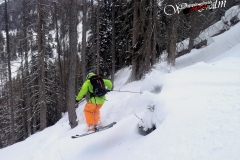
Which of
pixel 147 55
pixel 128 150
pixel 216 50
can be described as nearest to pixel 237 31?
pixel 216 50

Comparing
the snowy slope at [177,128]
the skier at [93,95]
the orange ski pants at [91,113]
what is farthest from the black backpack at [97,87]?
the snowy slope at [177,128]

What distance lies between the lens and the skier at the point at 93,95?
705 centimetres

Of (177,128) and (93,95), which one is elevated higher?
(177,128)

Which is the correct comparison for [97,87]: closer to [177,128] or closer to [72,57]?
[72,57]

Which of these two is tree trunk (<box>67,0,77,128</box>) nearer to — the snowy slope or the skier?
the snowy slope

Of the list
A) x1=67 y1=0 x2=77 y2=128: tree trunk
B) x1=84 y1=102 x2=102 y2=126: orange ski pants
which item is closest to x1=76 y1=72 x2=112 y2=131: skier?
x1=84 y1=102 x2=102 y2=126: orange ski pants

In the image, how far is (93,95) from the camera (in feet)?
23.5

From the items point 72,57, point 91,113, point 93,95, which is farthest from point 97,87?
point 72,57

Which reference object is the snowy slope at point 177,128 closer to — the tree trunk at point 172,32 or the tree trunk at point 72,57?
the tree trunk at point 72,57

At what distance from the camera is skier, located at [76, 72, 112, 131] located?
7.05 m

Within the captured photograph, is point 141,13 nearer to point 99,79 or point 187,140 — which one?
point 99,79

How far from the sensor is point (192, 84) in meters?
6.07

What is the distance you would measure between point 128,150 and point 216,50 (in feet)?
47.2

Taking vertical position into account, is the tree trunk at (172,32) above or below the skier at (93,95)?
above
